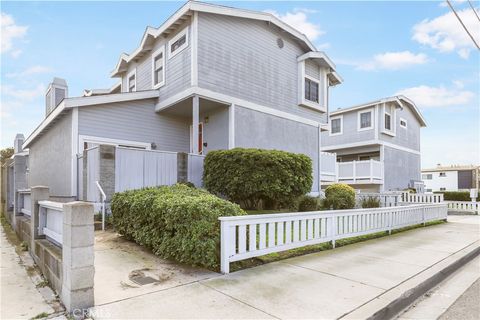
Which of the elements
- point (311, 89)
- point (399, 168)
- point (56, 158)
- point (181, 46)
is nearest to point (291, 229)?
point (181, 46)

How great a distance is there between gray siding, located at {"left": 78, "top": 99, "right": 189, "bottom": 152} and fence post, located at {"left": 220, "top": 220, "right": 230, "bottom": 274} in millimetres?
7846

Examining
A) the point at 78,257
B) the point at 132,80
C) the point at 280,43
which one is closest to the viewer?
the point at 78,257

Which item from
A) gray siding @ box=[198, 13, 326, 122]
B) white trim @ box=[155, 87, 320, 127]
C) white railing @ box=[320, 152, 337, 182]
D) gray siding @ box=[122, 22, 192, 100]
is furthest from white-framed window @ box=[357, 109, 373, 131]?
gray siding @ box=[122, 22, 192, 100]

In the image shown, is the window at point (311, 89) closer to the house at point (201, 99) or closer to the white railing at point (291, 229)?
the house at point (201, 99)

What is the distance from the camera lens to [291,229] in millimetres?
5895

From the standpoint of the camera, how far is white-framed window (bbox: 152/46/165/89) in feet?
40.7

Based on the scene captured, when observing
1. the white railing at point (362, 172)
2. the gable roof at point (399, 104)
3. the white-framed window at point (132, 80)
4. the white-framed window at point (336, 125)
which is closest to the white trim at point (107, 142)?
the white-framed window at point (132, 80)

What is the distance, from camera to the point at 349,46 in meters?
12.4

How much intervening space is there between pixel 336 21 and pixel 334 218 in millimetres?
6948

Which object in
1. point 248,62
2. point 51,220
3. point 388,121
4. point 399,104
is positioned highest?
point 399,104

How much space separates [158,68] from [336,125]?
1562cm

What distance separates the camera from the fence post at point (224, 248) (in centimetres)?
451

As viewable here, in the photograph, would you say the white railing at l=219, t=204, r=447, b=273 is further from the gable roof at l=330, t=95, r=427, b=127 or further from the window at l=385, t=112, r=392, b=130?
the window at l=385, t=112, r=392, b=130

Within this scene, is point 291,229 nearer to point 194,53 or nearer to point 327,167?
point 194,53
